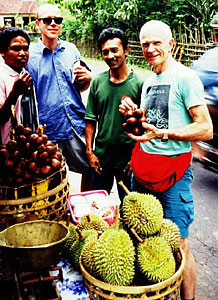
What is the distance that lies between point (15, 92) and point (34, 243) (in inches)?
50.6

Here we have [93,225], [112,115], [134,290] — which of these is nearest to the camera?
[134,290]

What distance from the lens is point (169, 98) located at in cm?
238

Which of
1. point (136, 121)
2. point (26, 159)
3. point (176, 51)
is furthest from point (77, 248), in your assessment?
point (176, 51)

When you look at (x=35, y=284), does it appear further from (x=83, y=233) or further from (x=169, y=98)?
(x=169, y=98)

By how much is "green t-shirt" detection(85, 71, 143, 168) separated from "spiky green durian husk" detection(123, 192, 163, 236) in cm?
136

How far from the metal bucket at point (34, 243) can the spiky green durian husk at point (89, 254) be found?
5.6 inches

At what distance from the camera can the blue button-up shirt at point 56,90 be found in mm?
3373

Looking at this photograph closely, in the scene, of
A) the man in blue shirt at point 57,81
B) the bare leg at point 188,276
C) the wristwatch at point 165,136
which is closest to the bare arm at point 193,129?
the wristwatch at point 165,136

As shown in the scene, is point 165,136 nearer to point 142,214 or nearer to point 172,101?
point 172,101

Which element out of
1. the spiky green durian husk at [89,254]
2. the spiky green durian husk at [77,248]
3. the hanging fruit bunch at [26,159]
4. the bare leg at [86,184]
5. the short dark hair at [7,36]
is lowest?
the bare leg at [86,184]

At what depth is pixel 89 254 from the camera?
162 cm

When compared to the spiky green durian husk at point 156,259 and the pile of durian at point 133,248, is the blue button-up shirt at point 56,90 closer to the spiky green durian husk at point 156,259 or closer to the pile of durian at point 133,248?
the pile of durian at point 133,248

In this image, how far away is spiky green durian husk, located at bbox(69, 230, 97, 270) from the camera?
1.85 m

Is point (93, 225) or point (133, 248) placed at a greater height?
point (133, 248)
